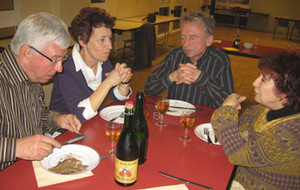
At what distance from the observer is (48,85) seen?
8.25 ft

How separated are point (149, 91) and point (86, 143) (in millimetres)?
944

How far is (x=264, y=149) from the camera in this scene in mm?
1305

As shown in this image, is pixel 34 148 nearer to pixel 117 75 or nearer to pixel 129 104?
pixel 129 104

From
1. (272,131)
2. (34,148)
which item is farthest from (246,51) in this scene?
(34,148)

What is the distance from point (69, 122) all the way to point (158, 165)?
63 cm

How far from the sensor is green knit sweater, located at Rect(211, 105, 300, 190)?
129 centimetres

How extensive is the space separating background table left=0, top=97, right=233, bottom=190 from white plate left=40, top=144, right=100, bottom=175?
0.04 meters

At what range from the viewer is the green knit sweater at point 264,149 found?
129 centimetres

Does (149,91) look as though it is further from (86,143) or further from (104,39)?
(86,143)

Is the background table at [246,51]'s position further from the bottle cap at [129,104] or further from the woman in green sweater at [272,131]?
the bottle cap at [129,104]

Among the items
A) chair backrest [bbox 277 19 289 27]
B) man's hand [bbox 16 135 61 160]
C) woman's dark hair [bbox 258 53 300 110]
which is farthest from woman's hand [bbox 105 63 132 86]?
chair backrest [bbox 277 19 289 27]

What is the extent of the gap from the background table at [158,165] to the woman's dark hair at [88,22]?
0.69m

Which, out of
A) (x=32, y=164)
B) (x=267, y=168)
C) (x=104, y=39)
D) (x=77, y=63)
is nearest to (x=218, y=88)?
(x=267, y=168)

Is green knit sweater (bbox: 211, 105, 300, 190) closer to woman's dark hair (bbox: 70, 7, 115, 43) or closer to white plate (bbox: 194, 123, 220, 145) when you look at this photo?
white plate (bbox: 194, 123, 220, 145)
